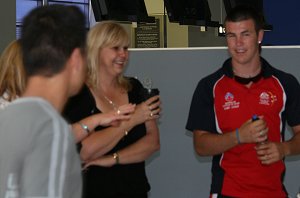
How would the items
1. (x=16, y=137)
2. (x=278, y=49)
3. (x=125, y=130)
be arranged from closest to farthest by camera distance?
(x=16, y=137), (x=125, y=130), (x=278, y=49)

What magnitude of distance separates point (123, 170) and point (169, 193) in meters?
1.26

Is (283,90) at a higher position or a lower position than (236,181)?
higher

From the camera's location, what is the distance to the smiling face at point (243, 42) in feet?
8.57

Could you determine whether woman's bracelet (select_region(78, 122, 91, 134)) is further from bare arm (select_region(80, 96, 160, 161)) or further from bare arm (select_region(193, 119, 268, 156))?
bare arm (select_region(193, 119, 268, 156))

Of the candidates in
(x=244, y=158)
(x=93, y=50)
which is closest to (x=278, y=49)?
(x=244, y=158)

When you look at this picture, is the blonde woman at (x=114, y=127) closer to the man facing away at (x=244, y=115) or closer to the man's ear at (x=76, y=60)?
the man facing away at (x=244, y=115)

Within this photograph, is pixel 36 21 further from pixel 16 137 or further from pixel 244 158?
pixel 244 158

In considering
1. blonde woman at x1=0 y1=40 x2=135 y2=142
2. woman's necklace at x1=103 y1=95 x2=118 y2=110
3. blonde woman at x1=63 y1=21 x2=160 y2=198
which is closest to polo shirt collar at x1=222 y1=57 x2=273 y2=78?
blonde woman at x1=63 y1=21 x2=160 y2=198

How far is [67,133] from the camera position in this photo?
1.32 m

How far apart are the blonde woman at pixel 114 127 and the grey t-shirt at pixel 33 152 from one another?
3.49 feet

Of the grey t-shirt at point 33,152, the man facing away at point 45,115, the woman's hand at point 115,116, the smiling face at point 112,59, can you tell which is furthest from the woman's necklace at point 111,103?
the grey t-shirt at point 33,152

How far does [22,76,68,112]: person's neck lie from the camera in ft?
4.43

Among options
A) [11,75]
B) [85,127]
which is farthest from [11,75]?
[85,127]

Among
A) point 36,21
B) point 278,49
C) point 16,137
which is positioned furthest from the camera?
point 278,49
